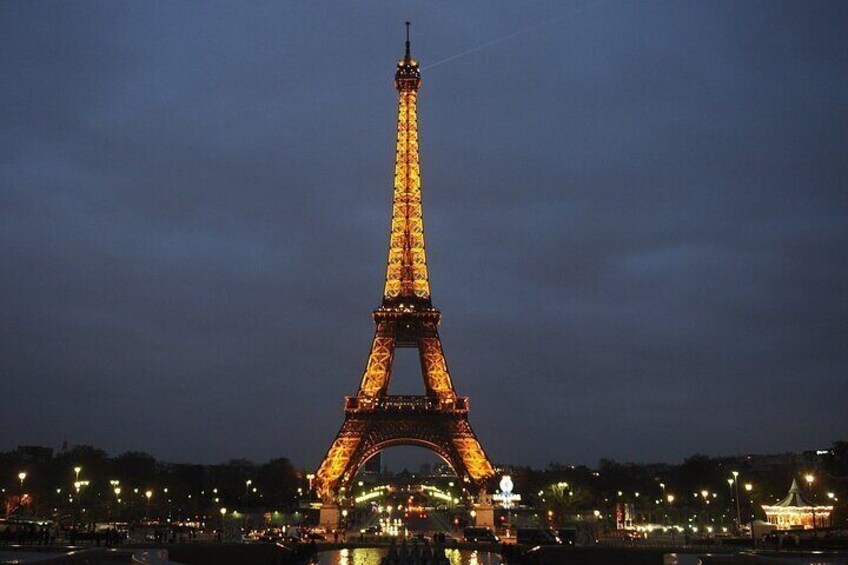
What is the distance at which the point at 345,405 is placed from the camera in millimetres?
89750

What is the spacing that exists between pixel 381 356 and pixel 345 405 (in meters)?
6.14

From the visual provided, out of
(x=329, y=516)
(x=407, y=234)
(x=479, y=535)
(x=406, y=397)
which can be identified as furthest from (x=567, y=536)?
(x=407, y=234)

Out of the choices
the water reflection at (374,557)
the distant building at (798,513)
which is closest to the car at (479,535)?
the water reflection at (374,557)

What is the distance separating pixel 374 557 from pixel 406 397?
42167 millimetres

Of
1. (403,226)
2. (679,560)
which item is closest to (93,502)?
(403,226)

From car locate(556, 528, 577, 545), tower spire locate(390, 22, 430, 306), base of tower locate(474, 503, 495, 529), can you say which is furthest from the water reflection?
tower spire locate(390, 22, 430, 306)

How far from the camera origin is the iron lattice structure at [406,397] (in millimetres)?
88438

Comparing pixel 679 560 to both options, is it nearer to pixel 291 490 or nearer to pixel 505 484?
pixel 505 484

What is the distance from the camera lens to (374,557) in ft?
158

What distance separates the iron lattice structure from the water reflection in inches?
1291

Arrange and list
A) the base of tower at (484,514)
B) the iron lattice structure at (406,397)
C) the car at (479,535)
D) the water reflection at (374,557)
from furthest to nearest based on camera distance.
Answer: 1. the iron lattice structure at (406,397)
2. the base of tower at (484,514)
3. the car at (479,535)
4. the water reflection at (374,557)

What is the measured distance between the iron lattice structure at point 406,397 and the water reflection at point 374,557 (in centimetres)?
3279

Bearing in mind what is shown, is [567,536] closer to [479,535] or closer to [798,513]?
[479,535]

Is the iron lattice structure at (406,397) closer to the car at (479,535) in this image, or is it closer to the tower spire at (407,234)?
the tower spire at (407,234)
